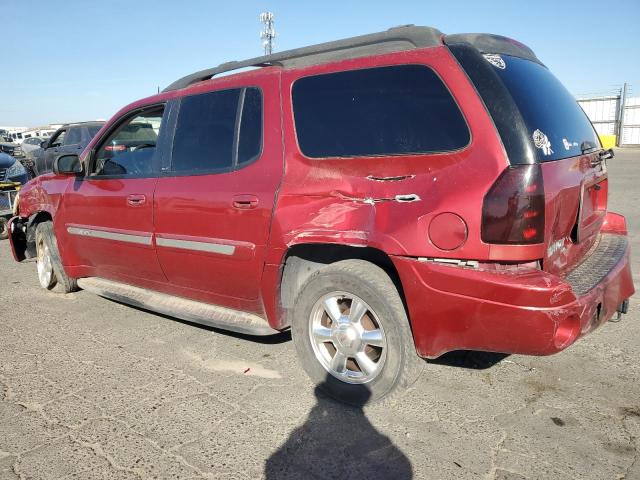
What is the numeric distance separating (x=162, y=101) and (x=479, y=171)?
8.55 ft

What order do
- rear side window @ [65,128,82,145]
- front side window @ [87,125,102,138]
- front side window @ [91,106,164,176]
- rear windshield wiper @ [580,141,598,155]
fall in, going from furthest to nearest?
rear side window @ [65,128,82,145] < front side window @ [87,125,102,138] < front side window @ [91,106,164,176] < rear windshield wiper @ [580,141,598,155]

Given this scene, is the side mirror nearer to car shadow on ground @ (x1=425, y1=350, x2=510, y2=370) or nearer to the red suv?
the red suv

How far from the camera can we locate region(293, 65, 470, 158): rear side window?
8.30 ft

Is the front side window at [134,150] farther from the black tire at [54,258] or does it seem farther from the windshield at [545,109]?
the windshield at [545,109]

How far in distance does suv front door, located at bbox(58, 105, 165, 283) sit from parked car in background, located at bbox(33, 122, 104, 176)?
8.47m

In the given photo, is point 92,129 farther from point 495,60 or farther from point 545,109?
point 545,109

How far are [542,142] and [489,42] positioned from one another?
0.66 m

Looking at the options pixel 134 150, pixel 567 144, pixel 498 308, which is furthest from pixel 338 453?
pixel 134 150

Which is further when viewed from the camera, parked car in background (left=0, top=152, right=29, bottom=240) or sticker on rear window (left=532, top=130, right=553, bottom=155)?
parked car in background (left=0, top=152, right=29, bottom=240)

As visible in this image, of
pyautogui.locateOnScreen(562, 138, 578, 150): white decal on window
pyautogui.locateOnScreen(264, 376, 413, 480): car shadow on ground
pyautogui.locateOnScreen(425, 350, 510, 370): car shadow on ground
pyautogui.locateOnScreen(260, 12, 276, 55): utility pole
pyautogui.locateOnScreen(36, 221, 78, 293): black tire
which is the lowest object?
pyautogui.locateOnScreen(425, 350, 510, 370): car shadow on ground

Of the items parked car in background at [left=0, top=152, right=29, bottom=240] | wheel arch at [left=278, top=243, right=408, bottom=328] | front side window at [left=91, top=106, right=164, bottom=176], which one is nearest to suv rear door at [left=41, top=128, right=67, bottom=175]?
parked car in background at [left=0, top=152, right=29, bottom=240]

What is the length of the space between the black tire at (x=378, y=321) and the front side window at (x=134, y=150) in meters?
1.77

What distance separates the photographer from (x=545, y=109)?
8.80 ft

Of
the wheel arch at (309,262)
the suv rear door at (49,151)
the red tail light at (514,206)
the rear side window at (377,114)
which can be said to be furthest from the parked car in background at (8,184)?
the red tail light at (514,206)
